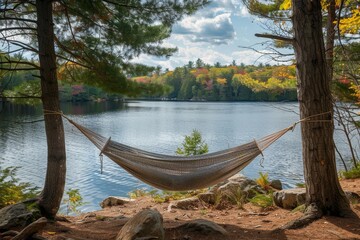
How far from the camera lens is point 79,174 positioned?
9148mm

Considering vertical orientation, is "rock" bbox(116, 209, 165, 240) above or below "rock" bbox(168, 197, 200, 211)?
above

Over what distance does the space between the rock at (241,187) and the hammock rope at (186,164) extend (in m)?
1.43

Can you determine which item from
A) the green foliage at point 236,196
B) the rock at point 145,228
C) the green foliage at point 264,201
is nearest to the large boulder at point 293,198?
the green foliage at point 264,201

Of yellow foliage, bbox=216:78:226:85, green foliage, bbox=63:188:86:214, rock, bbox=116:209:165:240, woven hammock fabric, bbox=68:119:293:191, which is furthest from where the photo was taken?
yellow foliage, bbox=216:78:226:85

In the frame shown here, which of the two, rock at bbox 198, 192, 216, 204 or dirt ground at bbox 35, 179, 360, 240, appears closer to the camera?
dirt ground at bbox 35, 179, 360, 240

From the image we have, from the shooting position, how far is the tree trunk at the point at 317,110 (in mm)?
2684

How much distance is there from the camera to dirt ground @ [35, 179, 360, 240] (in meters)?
2.46

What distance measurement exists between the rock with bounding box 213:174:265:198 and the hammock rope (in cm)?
143

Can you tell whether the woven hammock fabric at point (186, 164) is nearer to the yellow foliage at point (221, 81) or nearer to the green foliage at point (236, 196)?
the green foliage at point (236, 196)

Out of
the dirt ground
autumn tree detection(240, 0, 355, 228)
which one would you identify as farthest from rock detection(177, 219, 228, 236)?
autumn tree detection(240, 0, 355, 228)

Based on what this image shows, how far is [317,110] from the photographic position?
2684 millimetres

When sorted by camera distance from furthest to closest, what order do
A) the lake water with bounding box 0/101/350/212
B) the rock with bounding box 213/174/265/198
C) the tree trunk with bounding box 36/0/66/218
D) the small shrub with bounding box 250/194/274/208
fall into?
the lake water with bounding box 0/101/350/212 → the rock with bounding box 213/174/265/198 → the small shrub with bounding box 250/194/274/208 → the tree trunk with bounding box 36/0/66/218

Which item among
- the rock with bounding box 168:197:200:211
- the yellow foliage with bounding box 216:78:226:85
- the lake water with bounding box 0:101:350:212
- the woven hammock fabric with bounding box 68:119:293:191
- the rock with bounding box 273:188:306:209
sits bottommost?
the lake water with bounding box 0:101:350:212

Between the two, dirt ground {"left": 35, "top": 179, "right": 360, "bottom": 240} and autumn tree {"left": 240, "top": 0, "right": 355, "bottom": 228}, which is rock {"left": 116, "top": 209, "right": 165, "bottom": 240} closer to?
dirt ground {"left": 35, "top": 179, "right": 360, "bottom": 240}
